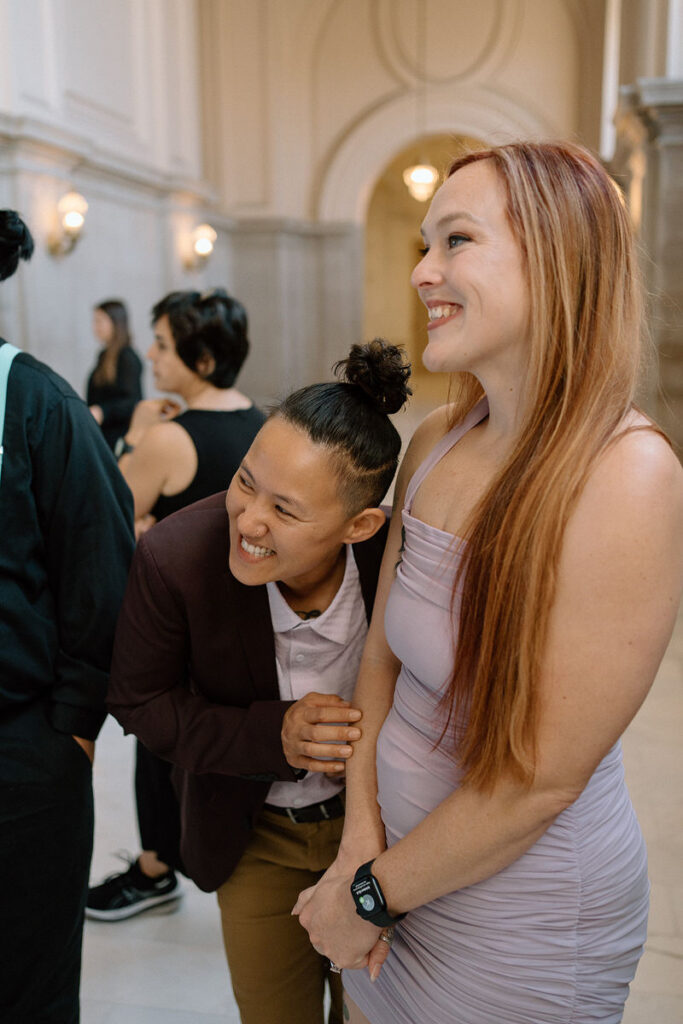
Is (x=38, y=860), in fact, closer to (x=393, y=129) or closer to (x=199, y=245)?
(x=199, y=245)

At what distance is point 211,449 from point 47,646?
4.14 ft

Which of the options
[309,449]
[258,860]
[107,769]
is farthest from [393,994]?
[107,769]

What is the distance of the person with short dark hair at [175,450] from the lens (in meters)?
3.05

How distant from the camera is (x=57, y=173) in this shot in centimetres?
1000

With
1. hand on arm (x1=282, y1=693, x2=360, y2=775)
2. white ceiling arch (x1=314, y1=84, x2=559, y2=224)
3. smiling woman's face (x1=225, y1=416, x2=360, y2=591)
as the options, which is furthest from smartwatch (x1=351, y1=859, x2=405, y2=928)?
white ceiling arch (x1=314, y1=84, x2=559, y2=224)

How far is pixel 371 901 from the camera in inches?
56.6

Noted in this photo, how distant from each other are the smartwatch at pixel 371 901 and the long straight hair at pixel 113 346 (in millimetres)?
6359

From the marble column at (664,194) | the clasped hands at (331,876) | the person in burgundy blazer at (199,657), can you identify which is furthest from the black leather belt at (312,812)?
the marble column at (664,194)

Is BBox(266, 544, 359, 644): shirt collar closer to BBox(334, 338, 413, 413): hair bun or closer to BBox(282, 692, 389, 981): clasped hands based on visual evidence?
BBox(282, 692, 389, 981): clasped hands

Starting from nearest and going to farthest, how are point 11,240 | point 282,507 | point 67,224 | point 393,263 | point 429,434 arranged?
1. point 282,507
2. point 429,434
3. point 11,240
4. point 67,224
5. point 393,263

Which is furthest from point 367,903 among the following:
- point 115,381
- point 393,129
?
point 393,129

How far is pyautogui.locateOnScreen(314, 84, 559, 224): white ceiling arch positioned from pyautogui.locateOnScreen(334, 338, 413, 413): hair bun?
15674 mm

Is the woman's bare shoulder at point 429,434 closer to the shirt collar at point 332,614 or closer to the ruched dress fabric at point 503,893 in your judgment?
the ruched dress fabric at point 503,893

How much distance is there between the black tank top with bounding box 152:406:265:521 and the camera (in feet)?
9.98
